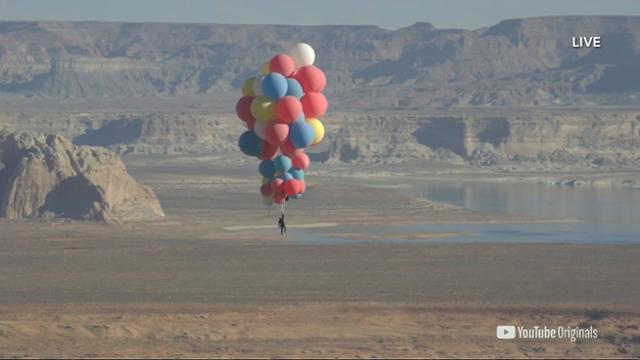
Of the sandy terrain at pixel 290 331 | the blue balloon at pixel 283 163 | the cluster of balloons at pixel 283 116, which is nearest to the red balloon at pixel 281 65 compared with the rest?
the cluster of balloons at pixel 283 116

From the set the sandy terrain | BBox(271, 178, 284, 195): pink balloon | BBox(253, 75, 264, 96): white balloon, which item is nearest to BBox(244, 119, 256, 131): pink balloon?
BBox(253, 75, 264, 96): white balloon

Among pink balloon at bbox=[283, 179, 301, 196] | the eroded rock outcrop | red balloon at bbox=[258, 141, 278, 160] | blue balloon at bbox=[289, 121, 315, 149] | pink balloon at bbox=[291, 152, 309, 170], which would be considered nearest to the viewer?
blue balloon at bbox=[289, 121, 315, 149]

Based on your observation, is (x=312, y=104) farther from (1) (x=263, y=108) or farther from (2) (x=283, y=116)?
(1) (x=263, y=108)

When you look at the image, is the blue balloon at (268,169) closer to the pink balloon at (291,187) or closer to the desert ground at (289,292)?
the pink balloon at (291,187)

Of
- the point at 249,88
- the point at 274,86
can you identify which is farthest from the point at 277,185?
the point at 274,86

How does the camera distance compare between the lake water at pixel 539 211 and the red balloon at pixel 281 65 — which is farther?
the lake water at pixel 539 211

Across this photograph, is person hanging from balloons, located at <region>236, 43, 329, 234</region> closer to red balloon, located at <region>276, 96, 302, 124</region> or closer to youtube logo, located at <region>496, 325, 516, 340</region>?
red balloon, located at <region>276, 96, 302, 124</region>

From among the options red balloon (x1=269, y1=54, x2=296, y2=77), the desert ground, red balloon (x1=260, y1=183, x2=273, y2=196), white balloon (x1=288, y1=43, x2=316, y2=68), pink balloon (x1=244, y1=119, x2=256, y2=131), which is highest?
white balloon (x1=288, y1=43, x2=316, y2=68)

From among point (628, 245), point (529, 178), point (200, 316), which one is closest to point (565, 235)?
point (628, 245)
